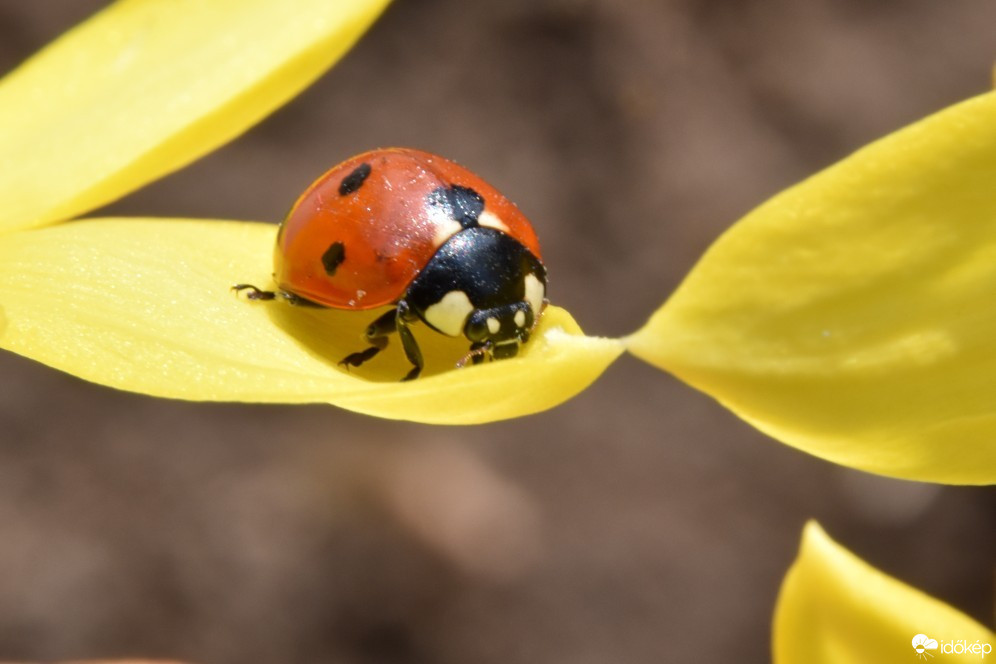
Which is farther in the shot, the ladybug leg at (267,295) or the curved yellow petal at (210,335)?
the ladybug leg at (267,295)

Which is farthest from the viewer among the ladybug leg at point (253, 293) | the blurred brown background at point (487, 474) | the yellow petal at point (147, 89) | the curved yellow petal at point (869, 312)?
the blurred brown background at point (487, 474)

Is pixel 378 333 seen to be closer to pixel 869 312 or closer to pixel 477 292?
pixel 477 292

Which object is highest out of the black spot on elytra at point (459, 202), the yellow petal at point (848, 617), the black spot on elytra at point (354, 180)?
the black spot on elytra at point (354, 180)

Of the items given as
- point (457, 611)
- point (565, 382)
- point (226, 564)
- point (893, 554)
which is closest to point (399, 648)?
point (457, 611)

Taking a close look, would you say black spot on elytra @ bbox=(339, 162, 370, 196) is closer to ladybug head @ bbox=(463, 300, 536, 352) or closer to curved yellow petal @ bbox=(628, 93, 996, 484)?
ladybug head @ bbox=(463, 300, 536, 352)

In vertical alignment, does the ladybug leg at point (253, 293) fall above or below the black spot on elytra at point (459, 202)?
below

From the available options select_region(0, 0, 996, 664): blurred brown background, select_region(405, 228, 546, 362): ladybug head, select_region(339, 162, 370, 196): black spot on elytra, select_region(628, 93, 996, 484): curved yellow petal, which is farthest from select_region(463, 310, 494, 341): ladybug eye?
select_region(0, 0, 996, 664): blurred brown background

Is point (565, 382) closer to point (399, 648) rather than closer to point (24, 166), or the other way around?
point (24, 166)

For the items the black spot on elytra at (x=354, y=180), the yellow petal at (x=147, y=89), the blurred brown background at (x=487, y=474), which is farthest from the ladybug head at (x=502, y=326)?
the blurred brown background at (x=487, y=474)

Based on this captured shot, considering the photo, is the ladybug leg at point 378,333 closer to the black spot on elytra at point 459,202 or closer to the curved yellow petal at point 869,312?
the black spot on elytra at point 459,202
